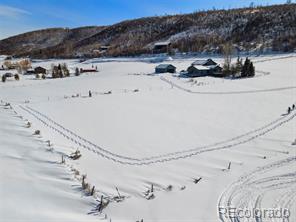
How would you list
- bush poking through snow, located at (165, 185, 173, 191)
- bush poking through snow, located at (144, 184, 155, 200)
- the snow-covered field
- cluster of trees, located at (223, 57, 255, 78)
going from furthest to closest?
cluster of trees, located at (223, 57, 255, 78) < bush poking through snow, located at (165, 185, 173, 191) < bush poking through snow, located at (144, 184, 155, 200) < the snow-covered field

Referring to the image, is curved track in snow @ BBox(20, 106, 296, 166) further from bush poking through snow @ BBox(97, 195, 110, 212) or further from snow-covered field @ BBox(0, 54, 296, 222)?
bush poking through snow @ BBox(97, 195, 110, 212)

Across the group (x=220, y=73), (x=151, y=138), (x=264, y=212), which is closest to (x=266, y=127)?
Result: (x=151, y=138)

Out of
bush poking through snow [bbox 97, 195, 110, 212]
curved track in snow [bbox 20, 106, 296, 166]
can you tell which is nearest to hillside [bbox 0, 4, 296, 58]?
curved track in snow [bbox 20, 106, 296, 166]

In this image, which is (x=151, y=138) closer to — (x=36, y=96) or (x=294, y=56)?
(x=36, y=96)

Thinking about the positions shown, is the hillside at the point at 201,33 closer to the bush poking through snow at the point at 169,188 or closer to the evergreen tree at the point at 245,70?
the evergreen tree at the point at 245,70

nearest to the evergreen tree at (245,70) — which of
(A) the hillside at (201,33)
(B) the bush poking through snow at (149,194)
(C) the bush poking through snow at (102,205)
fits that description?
(A) the hillside at (201,33)
